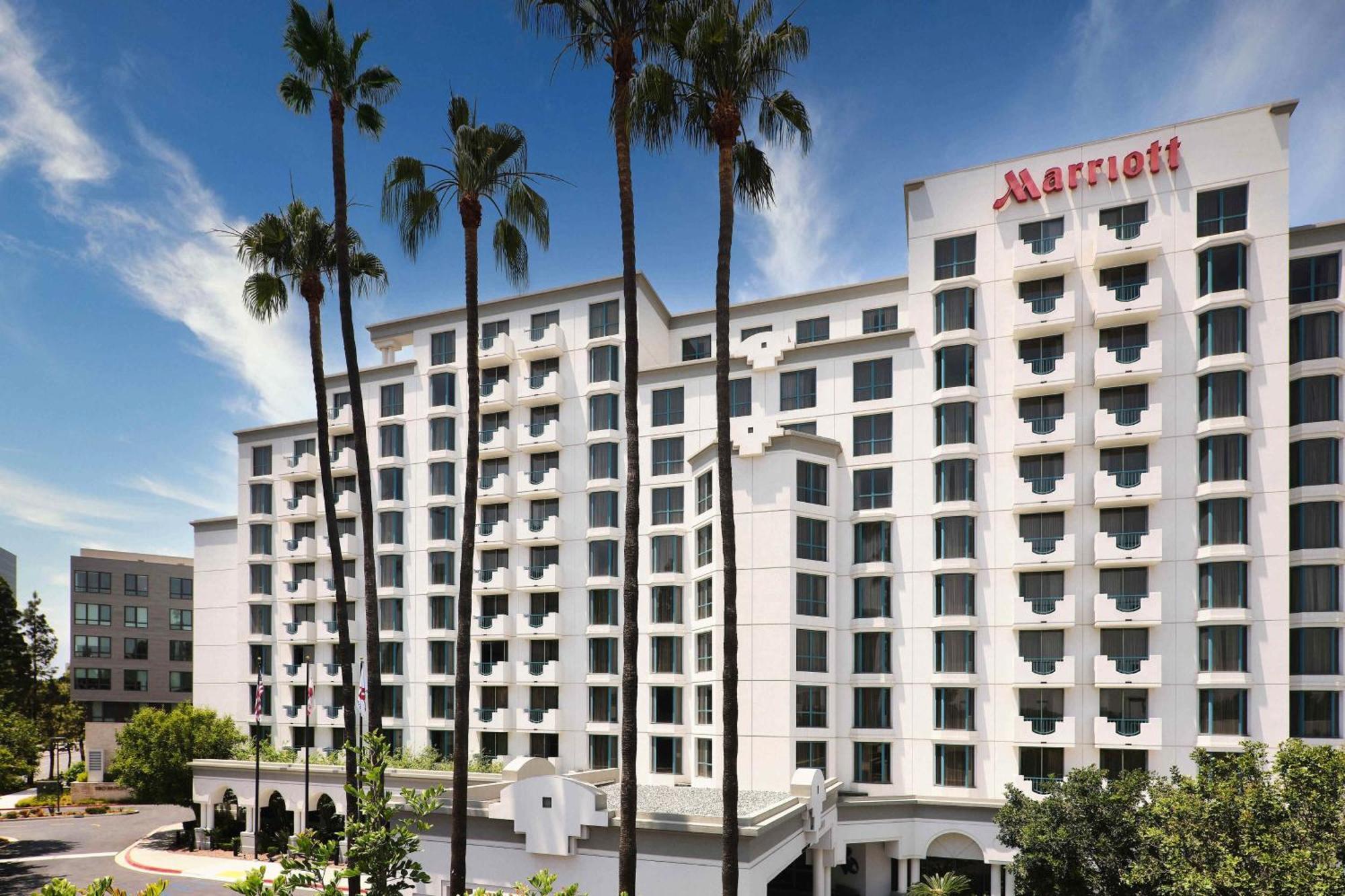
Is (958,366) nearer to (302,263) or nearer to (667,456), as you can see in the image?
(667,456)

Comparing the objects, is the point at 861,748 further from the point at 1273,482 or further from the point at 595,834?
the point at 1273,482

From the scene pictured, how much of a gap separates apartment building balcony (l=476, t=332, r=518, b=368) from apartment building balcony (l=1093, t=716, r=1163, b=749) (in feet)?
115

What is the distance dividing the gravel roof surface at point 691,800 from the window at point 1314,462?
82.6 ft

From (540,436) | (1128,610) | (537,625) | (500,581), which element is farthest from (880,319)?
(500,581)

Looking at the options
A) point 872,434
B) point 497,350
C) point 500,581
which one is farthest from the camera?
point 497,350

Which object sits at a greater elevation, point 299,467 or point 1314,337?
point 1314,337

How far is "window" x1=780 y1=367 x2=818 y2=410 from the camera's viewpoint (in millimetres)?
42688

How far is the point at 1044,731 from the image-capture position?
36.4m

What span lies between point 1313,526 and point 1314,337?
803 cm

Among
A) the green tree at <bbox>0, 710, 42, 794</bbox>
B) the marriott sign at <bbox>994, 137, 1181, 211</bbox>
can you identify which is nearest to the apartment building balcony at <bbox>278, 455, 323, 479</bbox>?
the green tree at <bbox>0, 710, 42, 794</bbox>

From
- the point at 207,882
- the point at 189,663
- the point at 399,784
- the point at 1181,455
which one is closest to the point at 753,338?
the point at 1181,455

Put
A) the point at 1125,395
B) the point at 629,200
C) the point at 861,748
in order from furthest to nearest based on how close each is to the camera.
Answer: the point at 861,748 → the point at 1125,395 → the point at 629,200

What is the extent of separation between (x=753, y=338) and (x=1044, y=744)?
23348mm

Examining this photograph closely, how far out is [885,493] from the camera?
40.6 m
